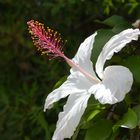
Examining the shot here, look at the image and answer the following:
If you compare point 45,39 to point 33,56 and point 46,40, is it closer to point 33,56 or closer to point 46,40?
point 46,40

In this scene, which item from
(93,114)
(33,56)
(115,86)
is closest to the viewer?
(115,86)

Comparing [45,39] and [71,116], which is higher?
[45,39]

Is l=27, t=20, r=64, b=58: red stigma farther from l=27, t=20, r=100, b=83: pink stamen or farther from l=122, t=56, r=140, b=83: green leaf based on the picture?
l=122, t=56, r=140, b=83: green leaf

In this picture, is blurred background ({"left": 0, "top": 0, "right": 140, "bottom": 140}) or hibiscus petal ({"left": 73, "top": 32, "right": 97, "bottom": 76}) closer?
hibiscus petal ({"left": 73, "top": 32, "right": 97, "bottom": 76})

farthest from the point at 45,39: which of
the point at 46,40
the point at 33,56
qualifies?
the point at 33,56

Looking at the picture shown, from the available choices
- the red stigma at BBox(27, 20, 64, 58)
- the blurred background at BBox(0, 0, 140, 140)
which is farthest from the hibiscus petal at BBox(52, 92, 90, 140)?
the blurred background at BBox(0, 0, 140, 140)
